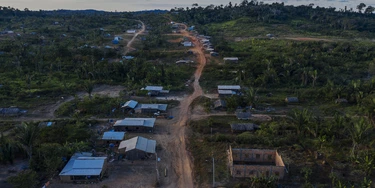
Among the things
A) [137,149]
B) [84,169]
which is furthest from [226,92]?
[84,169]

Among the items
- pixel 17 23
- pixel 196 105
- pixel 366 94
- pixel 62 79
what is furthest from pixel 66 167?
pixel 17 23

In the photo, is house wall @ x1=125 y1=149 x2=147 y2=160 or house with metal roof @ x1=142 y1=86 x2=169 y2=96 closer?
house wall @ x1=125 y1=149 x2=147 y2=160

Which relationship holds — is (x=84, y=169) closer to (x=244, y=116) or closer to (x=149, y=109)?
(x=149, y=109)

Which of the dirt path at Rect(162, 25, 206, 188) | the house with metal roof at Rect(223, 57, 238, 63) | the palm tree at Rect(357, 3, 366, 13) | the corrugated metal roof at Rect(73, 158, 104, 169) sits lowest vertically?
the dirt path at Rect(162, 25, 206, 188)

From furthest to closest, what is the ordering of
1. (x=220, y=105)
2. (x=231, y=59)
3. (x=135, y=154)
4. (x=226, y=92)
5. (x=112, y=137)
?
(x=231, y=59), (x=226, y=92), (x=220, y=105), (x=112, y=137), (x=135, y=154)

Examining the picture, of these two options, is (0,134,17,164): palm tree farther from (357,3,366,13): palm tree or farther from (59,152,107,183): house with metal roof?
(357,3,366,13): palm tree

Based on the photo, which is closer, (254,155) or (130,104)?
(254,155)

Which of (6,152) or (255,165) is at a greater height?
(6,152)

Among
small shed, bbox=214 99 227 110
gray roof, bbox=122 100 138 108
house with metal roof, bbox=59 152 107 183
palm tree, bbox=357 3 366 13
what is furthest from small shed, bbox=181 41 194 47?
palm tree, bbox=357 3 366 13

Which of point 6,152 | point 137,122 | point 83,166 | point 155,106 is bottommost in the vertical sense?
point 83,166
